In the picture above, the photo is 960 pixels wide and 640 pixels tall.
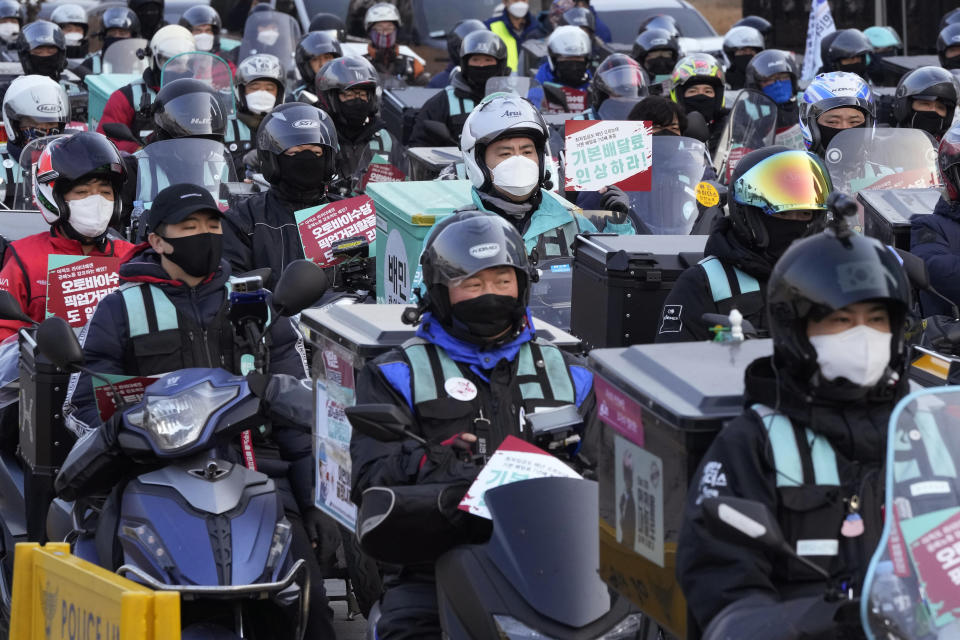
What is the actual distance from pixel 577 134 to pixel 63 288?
9.79 feet

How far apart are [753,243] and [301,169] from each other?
3285mm

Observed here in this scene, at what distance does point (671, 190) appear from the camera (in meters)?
9.82

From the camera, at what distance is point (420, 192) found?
336 inches

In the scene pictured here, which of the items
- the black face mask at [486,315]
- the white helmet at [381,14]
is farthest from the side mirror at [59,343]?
the white helmet at [381,14]

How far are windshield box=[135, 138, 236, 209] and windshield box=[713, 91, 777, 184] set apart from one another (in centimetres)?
384

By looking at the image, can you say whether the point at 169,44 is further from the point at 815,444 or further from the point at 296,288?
the point at 815,444

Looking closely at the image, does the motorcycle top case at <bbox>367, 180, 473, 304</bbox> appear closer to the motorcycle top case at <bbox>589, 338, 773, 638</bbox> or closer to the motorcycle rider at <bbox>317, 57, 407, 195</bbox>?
the motorcycle top case at <bbox>589, 338, 773, 638</bbox>

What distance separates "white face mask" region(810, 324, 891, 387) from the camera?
4.27 meters

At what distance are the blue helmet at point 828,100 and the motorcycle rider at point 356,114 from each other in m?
2.63

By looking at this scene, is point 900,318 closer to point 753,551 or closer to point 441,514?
point 753,551

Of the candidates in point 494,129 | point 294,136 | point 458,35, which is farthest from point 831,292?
point 458,35

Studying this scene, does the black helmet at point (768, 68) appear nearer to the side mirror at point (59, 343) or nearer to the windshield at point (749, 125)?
the windshield at point (749, 125)

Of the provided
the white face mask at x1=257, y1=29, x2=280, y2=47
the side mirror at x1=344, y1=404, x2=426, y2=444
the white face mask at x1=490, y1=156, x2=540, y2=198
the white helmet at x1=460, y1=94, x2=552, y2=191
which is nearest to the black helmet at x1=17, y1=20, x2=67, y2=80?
the white face mask at x1=257, y1=29, x2=280, y2=47

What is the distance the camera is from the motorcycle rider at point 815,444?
4.22 meters
